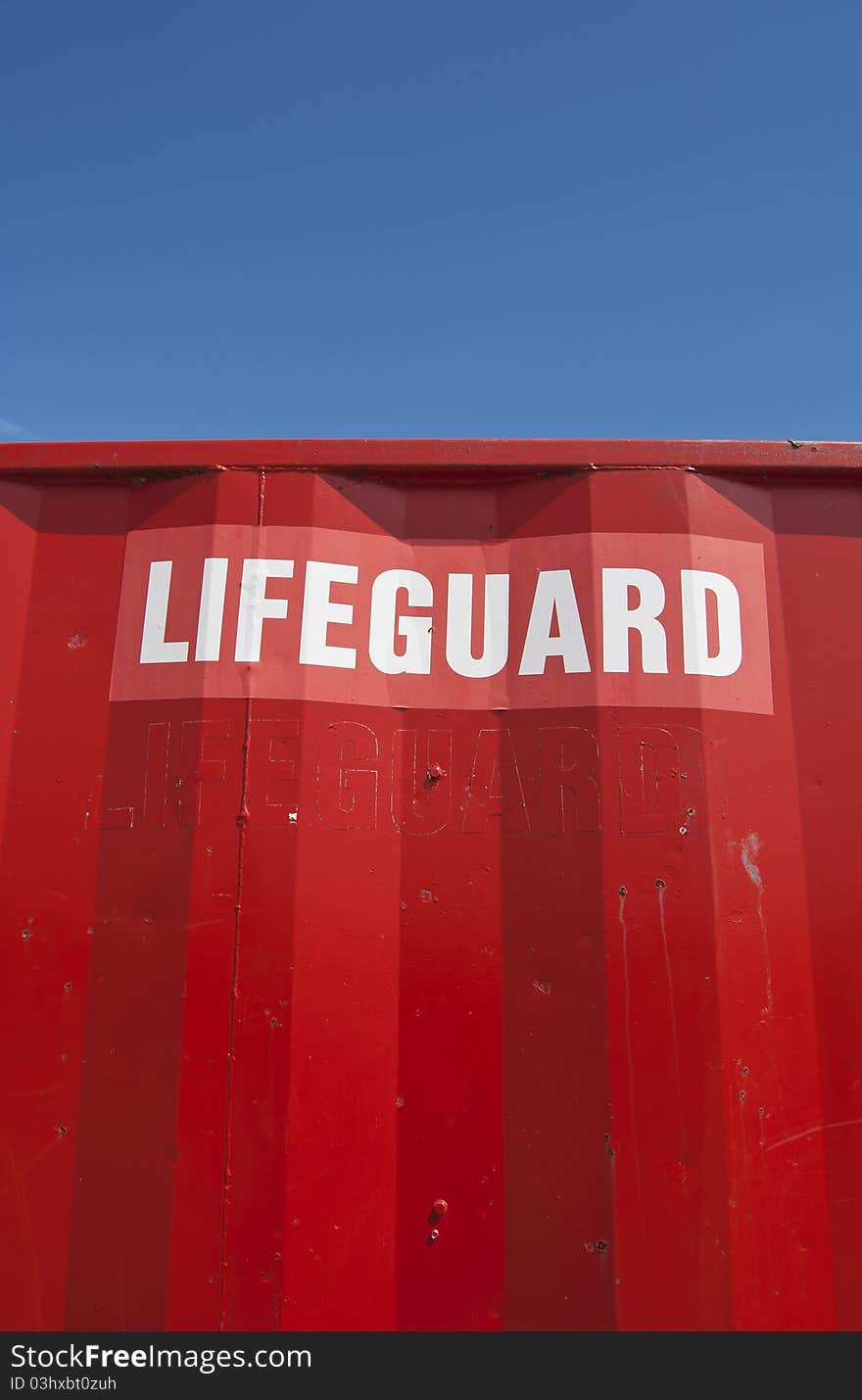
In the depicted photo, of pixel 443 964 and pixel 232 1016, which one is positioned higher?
pixel 443 964

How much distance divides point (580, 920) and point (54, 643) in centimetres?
169

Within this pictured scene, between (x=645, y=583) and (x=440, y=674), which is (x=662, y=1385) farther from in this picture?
(x=645, y=583)

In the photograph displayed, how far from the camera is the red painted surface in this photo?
1951 mm

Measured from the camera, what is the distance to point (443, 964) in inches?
81.7

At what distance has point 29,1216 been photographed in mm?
2002

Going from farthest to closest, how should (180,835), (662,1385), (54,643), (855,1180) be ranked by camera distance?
(54,643) < (180,835) < (855,1180) < (662,1385)

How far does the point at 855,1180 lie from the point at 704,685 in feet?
4.35

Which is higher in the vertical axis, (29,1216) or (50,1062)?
(50,1062)

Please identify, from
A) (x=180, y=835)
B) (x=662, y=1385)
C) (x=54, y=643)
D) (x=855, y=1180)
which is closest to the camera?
(x=662, y=1385)

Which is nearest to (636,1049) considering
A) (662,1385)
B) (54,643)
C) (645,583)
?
(662,1385)

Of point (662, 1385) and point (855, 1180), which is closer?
point (662, 1385)

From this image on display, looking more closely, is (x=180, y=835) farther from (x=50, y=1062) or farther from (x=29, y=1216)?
(x=29, y=1216)

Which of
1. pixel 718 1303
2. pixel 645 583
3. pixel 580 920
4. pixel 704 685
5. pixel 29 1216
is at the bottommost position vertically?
pixel 718 1303

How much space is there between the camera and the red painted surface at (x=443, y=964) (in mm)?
1951
